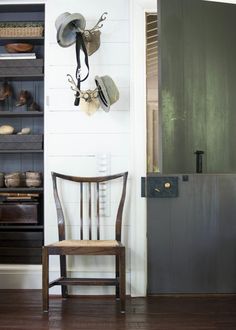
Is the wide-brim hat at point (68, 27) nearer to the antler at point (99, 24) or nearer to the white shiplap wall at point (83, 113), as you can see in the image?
the antler at point (99, 24)

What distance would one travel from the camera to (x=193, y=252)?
3.13m

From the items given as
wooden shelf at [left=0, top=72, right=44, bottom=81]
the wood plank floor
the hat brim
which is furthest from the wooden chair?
wooden shelf at [left=0, top=72, right=44, bottom=81]

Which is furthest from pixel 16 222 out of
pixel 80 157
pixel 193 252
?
pixel 193 252

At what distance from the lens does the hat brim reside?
115 inches

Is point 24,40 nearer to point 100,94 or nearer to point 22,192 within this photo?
point 100,94

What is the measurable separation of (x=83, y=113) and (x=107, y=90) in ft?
1.14

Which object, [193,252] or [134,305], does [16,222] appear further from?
[193,252]

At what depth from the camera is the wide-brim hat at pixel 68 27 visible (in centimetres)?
286

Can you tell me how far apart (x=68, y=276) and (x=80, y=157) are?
93cm

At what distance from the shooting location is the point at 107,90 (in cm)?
294

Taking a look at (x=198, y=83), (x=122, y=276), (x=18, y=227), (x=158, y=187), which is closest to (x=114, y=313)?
(x=122, y=276)

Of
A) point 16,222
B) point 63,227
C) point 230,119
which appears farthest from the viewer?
point 16,222

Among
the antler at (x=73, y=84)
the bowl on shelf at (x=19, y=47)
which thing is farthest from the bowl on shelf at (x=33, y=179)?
the bowl on shelf at (x=19, y=47)

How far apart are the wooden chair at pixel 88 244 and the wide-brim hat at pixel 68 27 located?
99cm
